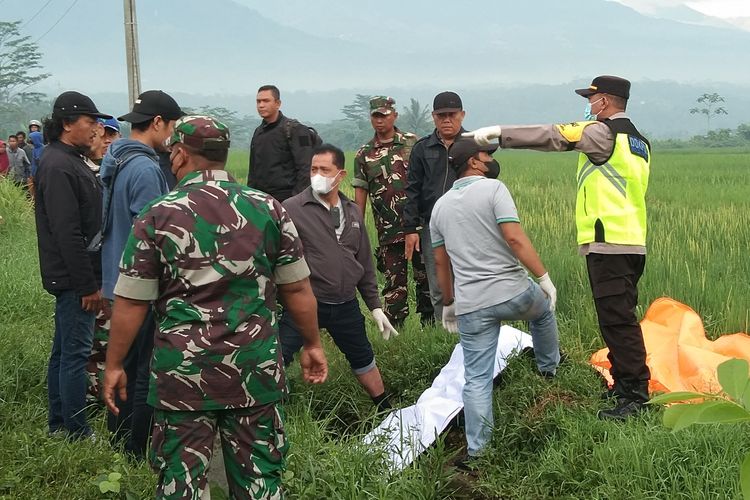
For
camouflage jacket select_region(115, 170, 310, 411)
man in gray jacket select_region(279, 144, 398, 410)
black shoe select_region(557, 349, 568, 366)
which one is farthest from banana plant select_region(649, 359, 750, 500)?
black shoe select_region(557, 349, 568, 366)

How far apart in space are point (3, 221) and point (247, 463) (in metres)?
9.41

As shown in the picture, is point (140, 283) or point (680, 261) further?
point (680, 261)

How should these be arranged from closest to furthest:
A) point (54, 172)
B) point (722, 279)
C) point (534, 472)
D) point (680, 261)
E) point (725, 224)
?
1. point (534, 472)
2. point (54, 172)
3. point (722, 279)
4. point (680, 261)
5. point (725, 224)

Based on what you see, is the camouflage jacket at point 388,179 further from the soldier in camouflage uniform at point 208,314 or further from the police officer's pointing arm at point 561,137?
the soldier in camouflage uniform at point 208,314

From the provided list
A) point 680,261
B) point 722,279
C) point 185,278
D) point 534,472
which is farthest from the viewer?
point 680,261

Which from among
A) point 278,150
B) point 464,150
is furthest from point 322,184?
point 278,150

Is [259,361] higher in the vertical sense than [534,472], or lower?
higher

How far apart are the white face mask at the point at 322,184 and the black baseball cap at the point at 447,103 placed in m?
1.40

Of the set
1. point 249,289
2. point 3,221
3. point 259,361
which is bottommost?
point 3,221

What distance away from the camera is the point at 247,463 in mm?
2416

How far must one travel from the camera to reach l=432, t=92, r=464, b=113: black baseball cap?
5.06 metres

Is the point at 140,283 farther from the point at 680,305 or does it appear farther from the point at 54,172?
the point at 680,305

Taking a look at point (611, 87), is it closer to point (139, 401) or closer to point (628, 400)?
point (628, 400)

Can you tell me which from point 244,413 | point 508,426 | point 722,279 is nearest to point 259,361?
point 244,413
